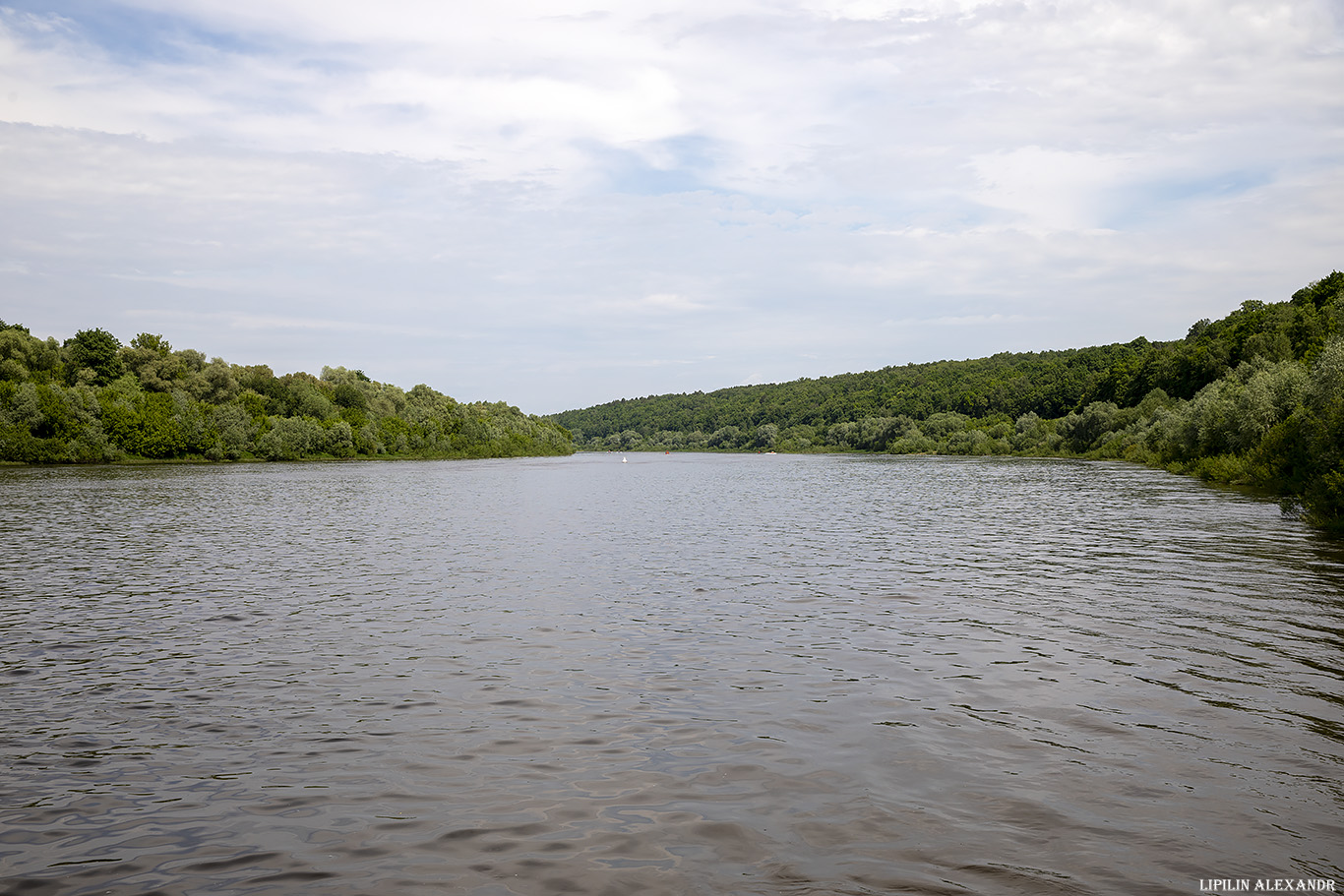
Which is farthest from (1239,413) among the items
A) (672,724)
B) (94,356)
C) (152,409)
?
(94,356)

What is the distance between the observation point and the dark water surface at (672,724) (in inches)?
344

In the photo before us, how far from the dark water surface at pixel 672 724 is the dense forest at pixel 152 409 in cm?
11027

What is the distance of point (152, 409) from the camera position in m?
136

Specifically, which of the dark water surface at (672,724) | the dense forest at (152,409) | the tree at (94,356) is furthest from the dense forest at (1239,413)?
the tree at (94,356)

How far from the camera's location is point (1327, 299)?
116125 mm

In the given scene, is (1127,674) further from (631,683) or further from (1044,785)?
(631,683)

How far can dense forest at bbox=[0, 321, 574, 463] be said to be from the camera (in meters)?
118

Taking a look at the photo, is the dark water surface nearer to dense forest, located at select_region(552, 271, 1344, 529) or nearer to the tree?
dense forest, located at select_region(552, 271, 1344, 529)

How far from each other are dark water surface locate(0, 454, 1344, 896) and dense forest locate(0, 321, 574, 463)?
362 feet

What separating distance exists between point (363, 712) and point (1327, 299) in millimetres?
142749

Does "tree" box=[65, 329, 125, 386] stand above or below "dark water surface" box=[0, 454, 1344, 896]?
above

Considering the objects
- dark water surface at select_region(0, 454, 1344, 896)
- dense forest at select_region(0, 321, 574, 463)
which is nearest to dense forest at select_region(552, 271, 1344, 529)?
dark water surface at select_region(0, 454, 1344, 896)

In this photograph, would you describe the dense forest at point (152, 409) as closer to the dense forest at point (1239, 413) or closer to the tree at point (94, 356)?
the tree at point (94, 356)

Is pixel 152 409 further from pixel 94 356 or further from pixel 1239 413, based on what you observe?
pixel 1239 413
